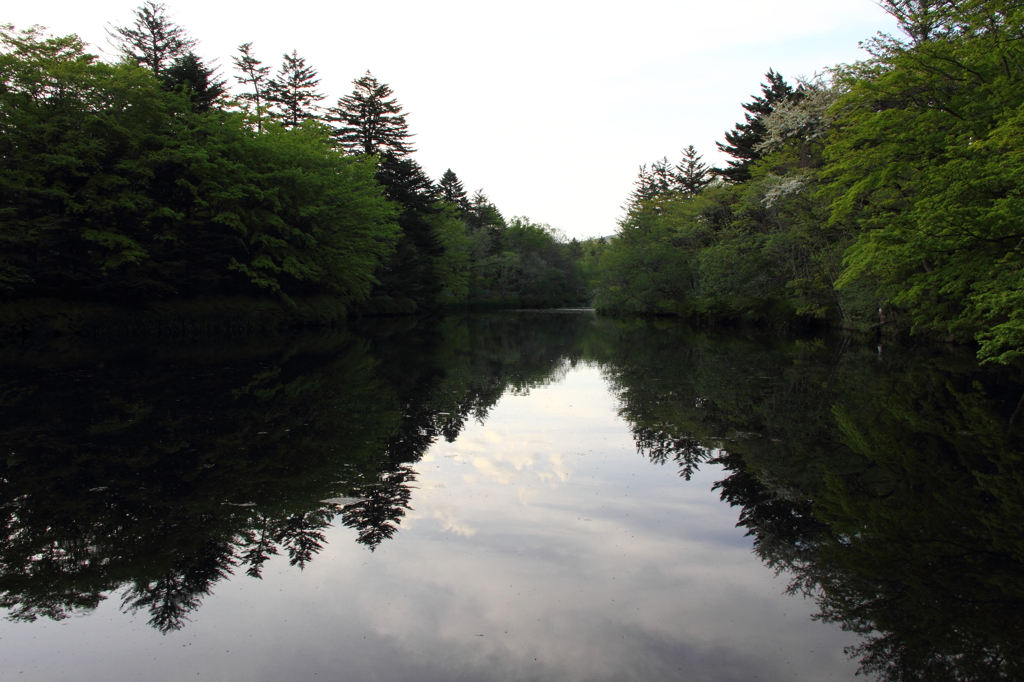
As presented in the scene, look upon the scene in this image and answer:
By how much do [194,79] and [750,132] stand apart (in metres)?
37.1

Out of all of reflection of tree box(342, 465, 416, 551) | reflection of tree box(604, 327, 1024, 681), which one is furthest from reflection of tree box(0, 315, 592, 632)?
reflection of tree box(604, 327, 1024, 681)

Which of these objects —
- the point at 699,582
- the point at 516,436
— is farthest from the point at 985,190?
the point at 699,582

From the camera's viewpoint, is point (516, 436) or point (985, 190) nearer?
point (516, 436)

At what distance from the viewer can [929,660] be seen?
366 centimetres

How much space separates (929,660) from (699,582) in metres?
1.47

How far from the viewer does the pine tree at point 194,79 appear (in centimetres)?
3481

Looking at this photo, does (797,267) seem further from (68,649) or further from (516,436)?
(68,649)

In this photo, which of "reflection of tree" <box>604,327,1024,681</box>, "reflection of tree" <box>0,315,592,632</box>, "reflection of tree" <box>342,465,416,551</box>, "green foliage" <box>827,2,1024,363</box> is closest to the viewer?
"reflection of tree" <box>604,327,1024,681</box>

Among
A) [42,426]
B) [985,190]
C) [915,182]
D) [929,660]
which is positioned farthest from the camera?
[915,182]

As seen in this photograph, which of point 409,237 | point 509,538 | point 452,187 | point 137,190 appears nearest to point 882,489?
point 509,538

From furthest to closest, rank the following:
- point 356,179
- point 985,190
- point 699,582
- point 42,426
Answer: point 356,179 → point 985,190 → point 42,426 → point 699,582

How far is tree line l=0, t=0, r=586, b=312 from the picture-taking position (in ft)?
80.3

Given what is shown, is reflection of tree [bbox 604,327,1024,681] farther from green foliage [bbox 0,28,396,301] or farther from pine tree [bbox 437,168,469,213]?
pine tree [bbox 437,168,469,213]

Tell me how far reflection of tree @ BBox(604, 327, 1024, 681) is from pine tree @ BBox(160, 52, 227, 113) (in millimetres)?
32049
